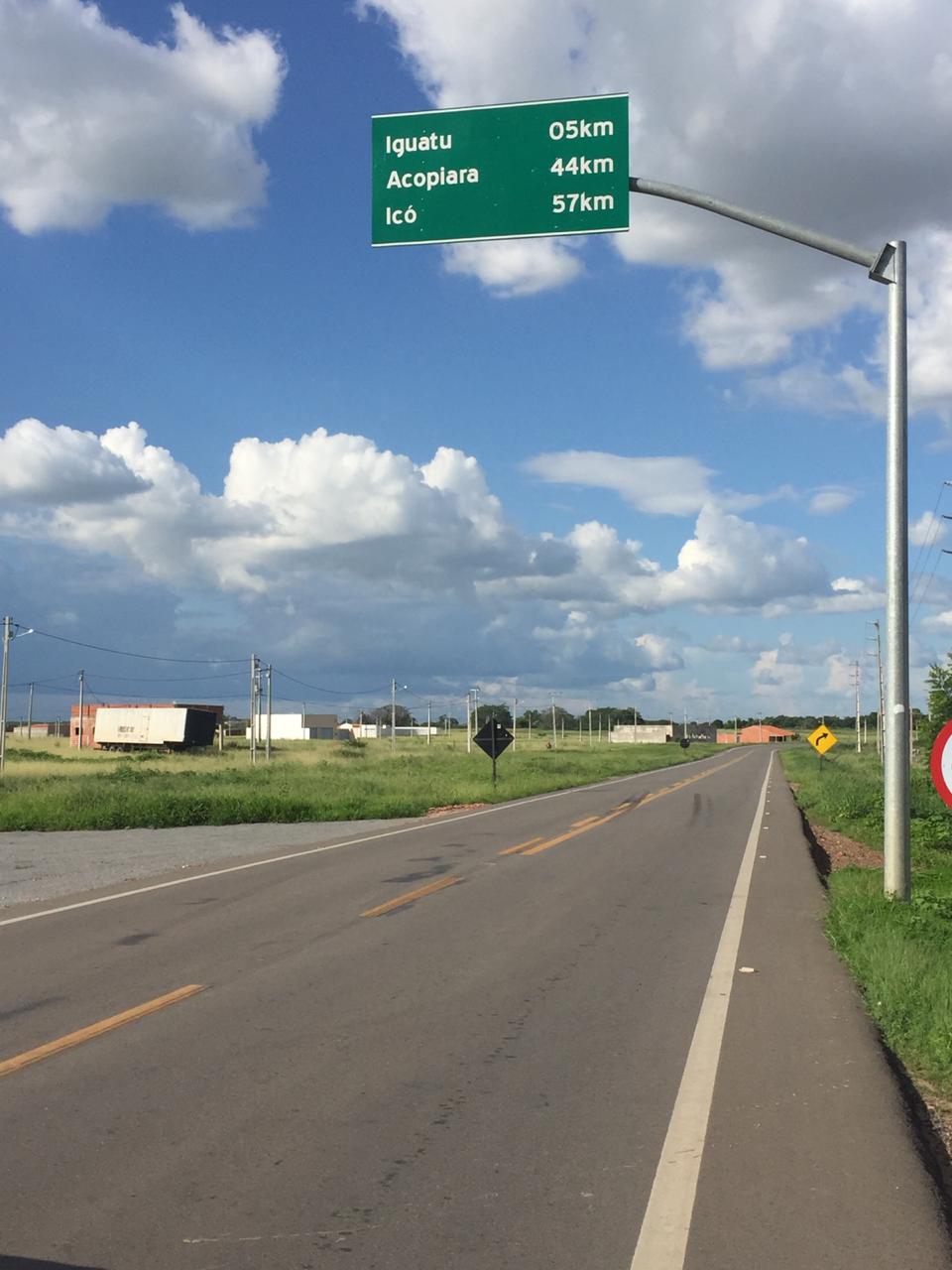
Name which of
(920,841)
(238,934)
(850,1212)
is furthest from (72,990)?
(920,841)

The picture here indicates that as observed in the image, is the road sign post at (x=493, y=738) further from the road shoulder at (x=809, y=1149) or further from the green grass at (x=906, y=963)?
the road shoulder at (x=809, y=1149)

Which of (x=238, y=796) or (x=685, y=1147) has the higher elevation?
(x=685, y=1147)

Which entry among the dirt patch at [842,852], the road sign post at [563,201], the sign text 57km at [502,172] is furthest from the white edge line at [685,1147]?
A: the dirt patch at [842,852]

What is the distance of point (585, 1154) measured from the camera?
5582 millimetres

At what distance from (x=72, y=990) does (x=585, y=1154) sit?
5073 mm

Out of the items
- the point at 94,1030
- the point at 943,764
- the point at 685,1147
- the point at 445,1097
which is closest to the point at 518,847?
the point at 943,764

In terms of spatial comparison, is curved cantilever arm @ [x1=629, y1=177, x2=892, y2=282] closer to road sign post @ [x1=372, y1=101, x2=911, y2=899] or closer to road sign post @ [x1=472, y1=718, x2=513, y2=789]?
road sign post @ [x1=372, y1=101, x2=911, y2=899]

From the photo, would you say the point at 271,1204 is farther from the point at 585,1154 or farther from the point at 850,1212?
the point at 850,1212

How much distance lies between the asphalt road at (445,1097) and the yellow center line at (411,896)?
28 cm

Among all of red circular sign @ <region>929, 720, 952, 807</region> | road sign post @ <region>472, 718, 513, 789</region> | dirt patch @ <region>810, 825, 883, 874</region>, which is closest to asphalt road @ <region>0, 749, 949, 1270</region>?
red circular sign @ <region>929, 720, 952, 807</region>

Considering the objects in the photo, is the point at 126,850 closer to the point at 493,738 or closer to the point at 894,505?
the point at 894,505

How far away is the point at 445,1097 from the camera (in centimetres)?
645

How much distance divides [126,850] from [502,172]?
1471 cm

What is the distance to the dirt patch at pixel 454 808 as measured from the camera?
32669mm
